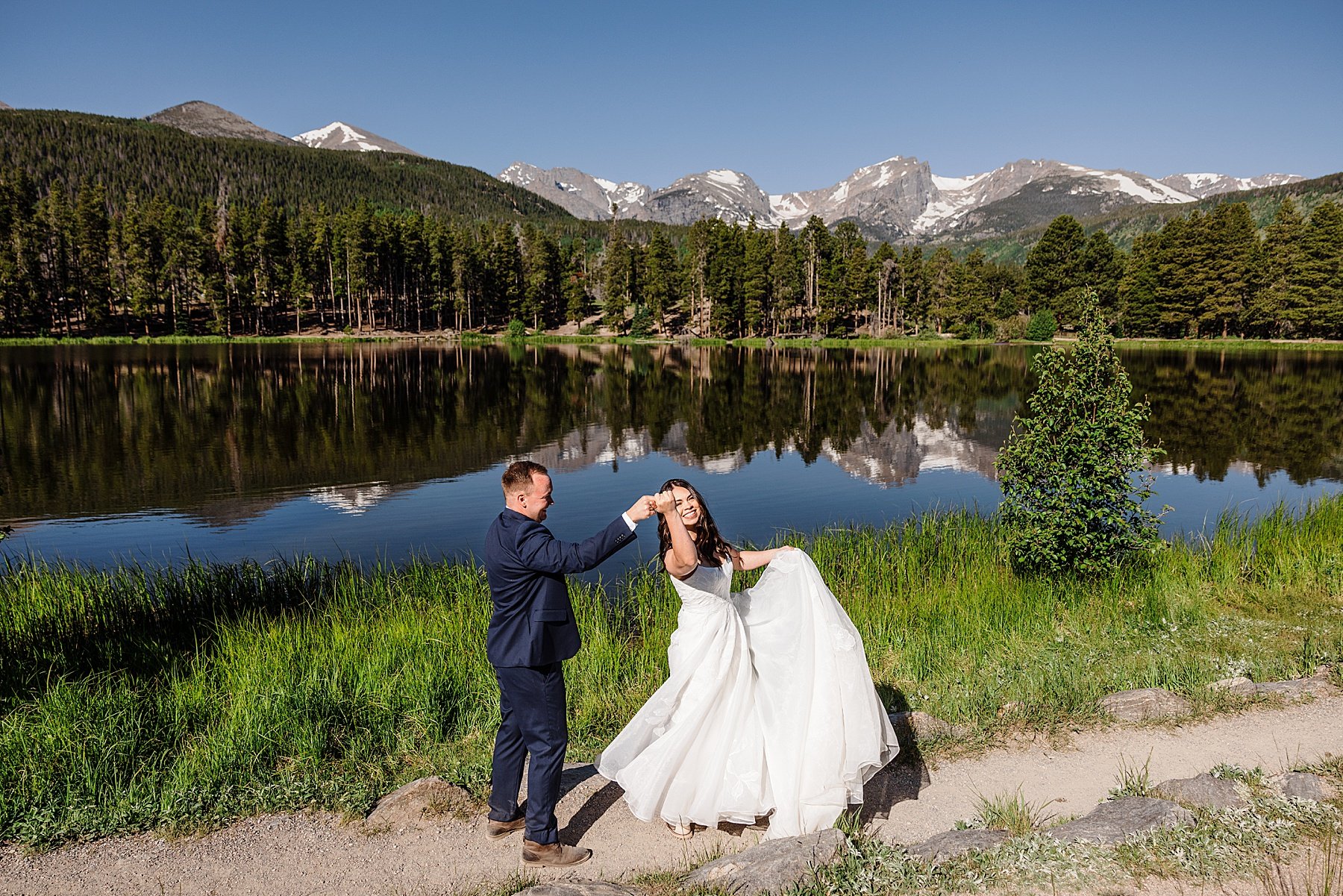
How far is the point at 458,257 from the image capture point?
105438 millimetres

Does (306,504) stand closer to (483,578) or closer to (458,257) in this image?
(483,578)

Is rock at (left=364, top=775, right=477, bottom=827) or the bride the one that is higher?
the bride

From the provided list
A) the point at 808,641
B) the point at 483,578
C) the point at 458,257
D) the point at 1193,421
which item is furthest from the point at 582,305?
the point at 808,641

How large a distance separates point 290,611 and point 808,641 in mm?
8437

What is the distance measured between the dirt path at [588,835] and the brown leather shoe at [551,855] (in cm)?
6

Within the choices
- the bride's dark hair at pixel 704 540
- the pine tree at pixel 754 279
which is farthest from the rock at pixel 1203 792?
the pine tree at pixel 754 279

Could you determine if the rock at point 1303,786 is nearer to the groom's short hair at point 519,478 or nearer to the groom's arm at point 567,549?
the groom's arm at point 567,549

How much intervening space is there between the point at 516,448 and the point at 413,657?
63.5 feet

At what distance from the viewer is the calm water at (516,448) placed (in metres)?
17.9

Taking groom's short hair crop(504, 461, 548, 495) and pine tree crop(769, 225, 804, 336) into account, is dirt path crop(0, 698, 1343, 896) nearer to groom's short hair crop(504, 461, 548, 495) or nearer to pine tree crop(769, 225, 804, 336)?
groom's short hair crop(504, 461, 548, 495)

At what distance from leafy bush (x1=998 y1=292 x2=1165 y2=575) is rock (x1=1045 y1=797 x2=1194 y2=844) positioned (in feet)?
21.9

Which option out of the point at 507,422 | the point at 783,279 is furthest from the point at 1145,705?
the point at 783,279

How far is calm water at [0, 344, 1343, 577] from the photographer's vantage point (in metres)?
17.9

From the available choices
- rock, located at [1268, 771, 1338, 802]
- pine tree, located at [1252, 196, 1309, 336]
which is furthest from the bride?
pine tree, located at [1252, 196, 1309, 336]
